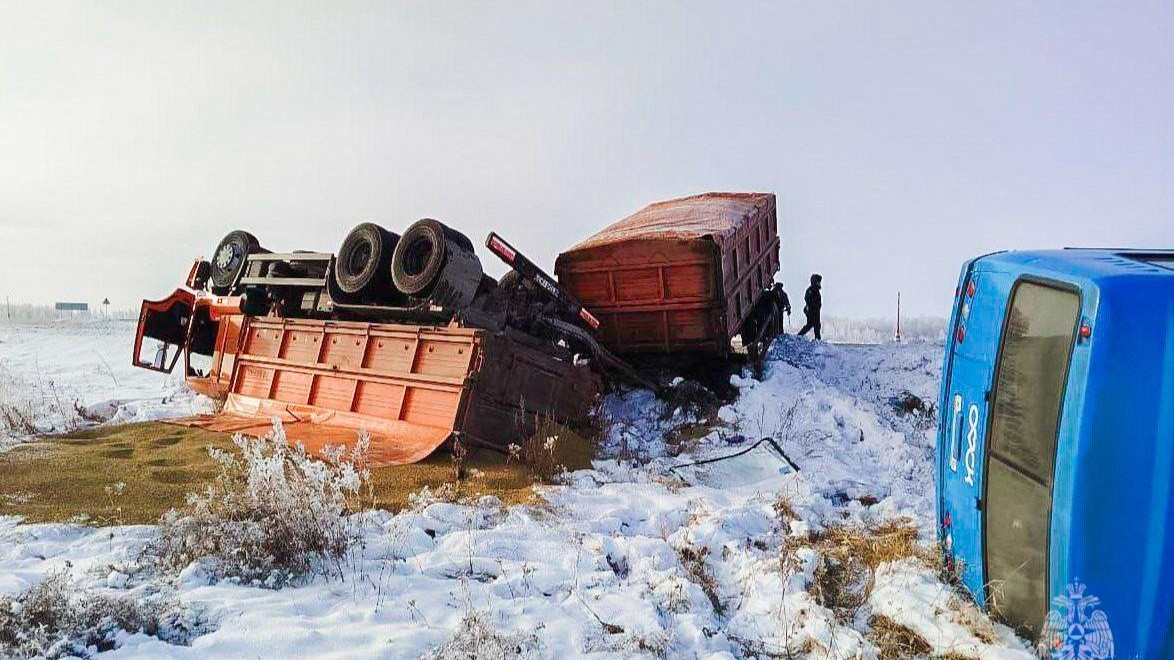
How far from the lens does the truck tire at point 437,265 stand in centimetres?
767

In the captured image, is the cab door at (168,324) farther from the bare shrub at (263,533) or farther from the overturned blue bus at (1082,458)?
the overturned blue bus at (1082,458)

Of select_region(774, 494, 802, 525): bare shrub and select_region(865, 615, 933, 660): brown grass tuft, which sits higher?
select_region(774, 494, 802, 525): bare shrub

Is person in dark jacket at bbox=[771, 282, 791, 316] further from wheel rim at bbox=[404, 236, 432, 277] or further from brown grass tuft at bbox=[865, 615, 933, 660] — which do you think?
brown grass tuft at bbox=[865, 615, 933, 660]

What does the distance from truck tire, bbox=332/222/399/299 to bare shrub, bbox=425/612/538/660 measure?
5659mm

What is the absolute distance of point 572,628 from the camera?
371 cm

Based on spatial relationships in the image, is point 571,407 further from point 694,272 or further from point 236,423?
point 236,423

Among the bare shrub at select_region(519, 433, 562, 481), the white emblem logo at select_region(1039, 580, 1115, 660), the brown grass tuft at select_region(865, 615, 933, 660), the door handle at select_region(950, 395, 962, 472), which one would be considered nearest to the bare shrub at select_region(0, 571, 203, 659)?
the brown grass tuft at select_region(865, 615, 933, 660)

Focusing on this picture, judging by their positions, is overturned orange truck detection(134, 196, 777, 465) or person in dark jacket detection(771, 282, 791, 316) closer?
overturned orange truck detection(134, 196, 777, 465)

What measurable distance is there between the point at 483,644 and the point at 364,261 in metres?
6.38

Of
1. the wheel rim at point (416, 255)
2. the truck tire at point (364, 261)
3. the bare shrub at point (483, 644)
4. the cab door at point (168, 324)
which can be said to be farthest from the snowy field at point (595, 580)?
the cab door at point (168, 324)

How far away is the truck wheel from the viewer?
34.9ft

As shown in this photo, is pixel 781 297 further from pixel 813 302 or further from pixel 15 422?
pixel 15 422

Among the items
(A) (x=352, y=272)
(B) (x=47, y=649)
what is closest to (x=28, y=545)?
(B) (x=47, y=649)

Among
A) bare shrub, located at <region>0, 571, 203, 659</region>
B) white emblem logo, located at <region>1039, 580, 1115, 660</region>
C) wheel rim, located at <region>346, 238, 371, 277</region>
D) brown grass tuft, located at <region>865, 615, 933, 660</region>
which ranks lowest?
bare shrub, located at <region>0, 571, 203, 659</region>
